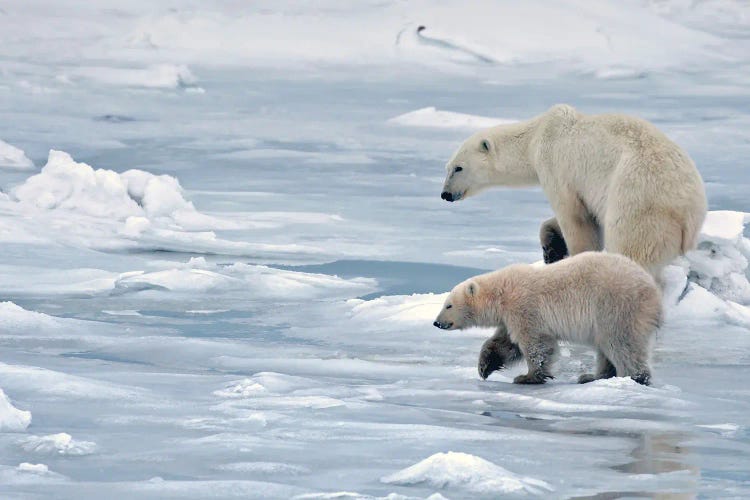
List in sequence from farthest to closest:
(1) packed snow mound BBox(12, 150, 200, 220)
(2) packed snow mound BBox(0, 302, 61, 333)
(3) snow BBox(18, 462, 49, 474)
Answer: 1. (1) packed snow mound BBox(12, 150, 200, 220)
2. (2) packed snow mound BBox(0, 302, 61, 333)
3. (3) snow BBox(18, 462, 49, 474)

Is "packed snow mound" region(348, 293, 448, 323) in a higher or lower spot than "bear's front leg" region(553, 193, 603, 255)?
lower

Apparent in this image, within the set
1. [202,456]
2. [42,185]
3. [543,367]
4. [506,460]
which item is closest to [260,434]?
[202,456]

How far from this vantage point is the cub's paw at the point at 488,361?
565 cm

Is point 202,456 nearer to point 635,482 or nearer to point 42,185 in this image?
point 635,482

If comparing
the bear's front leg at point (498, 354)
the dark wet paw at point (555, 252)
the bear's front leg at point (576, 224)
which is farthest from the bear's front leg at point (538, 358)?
the dark wet paw at point (555, 252)

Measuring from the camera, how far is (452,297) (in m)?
5.87

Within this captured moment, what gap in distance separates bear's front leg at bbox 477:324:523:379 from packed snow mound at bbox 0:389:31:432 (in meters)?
2.14

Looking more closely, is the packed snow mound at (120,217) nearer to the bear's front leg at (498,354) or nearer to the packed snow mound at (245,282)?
the packed snow mound at (245,282)

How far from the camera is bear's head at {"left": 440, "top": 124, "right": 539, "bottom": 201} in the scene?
23.0 ft

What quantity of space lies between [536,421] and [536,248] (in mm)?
6791

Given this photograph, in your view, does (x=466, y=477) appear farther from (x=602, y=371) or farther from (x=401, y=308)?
(x=401, y=308)

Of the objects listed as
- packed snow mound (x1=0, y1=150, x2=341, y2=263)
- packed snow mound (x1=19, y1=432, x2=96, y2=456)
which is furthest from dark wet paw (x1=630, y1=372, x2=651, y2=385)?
packed snow mound (x1=0, y1=150, x2=341, y2=263)

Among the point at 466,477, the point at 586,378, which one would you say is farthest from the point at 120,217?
the point at 466,477

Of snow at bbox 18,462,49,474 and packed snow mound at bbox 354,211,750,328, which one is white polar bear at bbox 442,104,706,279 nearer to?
packed snow mound at bbox 354,211,750,328
